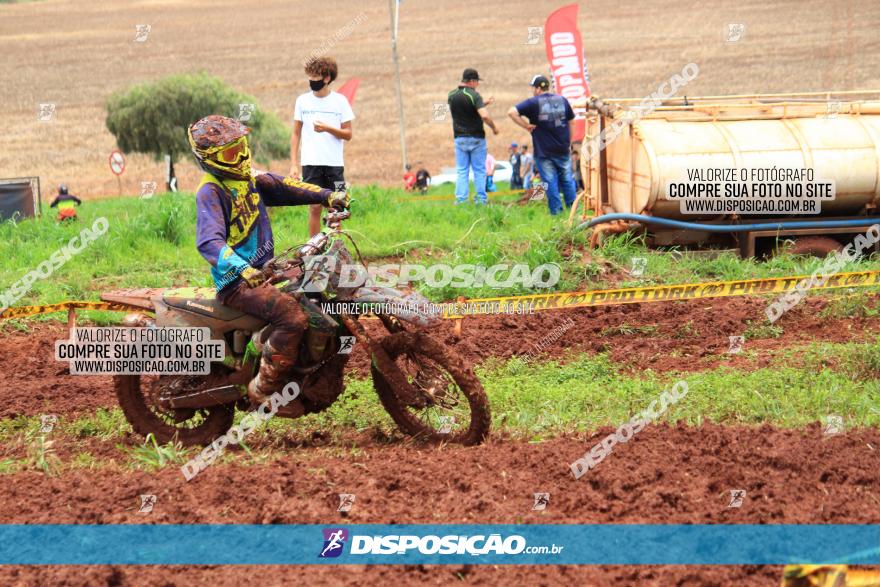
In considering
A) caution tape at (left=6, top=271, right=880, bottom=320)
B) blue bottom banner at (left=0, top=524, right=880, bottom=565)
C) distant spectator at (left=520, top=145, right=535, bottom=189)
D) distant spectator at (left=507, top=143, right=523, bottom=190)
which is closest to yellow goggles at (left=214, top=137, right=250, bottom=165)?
blue bottom banner at (left=0, top=524, right=880, bottom=565)

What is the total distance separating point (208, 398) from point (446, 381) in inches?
66.3

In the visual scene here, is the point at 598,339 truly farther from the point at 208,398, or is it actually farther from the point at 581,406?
the point at 208,398

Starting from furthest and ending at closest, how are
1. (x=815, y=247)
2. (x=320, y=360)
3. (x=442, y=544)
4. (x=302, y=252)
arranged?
(x=815, y=247)
(x=320, y=360)
(x=302, y=252)
(x=442, y=544)

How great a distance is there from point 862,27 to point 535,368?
45522 millimetres

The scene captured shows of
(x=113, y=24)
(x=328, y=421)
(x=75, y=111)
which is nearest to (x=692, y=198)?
(x=328, y=421)

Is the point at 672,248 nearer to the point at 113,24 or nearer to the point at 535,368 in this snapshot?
the point at 535,368

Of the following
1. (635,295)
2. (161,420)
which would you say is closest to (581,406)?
(635,295)

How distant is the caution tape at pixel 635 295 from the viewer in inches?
378

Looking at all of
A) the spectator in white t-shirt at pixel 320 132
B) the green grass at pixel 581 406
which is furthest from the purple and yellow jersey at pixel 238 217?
the spectator in white t-shirt at pixel 320 132

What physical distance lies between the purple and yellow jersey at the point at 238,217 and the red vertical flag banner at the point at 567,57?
1322 centimetres

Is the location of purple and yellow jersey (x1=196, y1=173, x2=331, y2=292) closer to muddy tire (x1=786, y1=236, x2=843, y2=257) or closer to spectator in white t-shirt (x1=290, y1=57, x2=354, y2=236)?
spectator in white t-shirt (x1=290, y1=57, x2=354, y2=236)

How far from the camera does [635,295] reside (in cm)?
969

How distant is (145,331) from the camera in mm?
6957

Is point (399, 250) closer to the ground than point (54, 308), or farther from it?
farther from it
